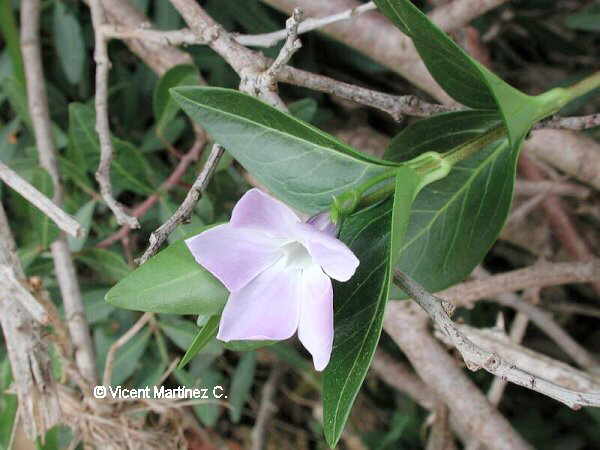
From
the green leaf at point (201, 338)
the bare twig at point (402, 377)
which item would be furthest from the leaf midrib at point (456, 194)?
the bare twig at point (402, 377)

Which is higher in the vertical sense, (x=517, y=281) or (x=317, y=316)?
(x=317, y=316)

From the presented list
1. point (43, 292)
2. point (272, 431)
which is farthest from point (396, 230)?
point (272, 431)

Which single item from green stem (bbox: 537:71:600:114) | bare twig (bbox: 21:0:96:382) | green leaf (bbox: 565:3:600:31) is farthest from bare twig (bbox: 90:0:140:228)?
green leaf (bbox: 565:3:600:31)

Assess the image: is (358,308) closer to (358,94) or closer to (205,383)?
(358,94)

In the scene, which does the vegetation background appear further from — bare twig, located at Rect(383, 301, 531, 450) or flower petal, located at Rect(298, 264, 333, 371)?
flower petal, located at Rect(298, 264, 333, 371)

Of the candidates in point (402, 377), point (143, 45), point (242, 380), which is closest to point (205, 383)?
point (242, 380)

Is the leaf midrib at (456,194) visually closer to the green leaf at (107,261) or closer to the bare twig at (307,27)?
the bare twig at (307,27)

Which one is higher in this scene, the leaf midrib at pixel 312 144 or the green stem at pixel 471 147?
the green stem at pixel 471 147
